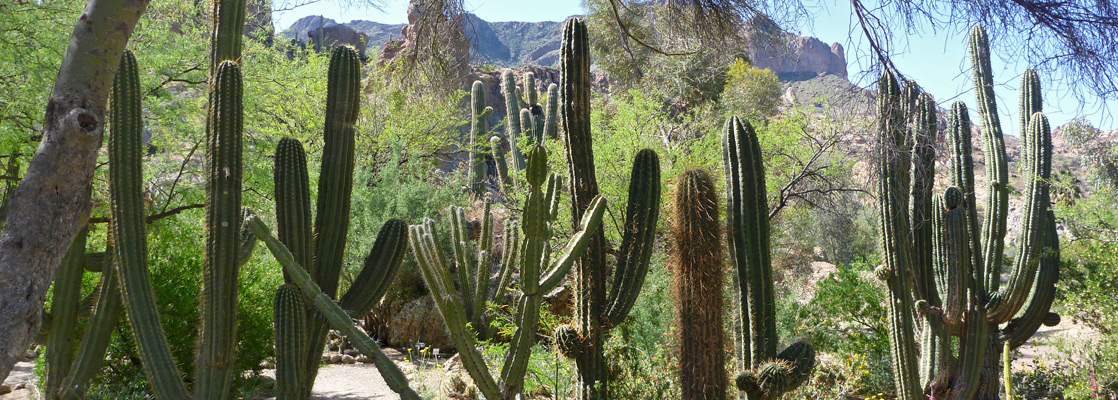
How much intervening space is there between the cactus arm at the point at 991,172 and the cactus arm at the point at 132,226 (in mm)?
9152

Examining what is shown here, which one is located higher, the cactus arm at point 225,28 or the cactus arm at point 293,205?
the cactus arm at point 225,28

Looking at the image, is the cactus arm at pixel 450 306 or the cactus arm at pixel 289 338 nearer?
the cactus arm at pixel 450 306

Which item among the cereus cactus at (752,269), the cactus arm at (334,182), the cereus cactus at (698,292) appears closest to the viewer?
the cactus arm at (334,182)

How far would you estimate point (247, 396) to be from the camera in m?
7.02

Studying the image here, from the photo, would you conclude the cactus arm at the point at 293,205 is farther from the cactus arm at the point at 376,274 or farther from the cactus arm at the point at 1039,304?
the cactus arm at the point at 1039,304

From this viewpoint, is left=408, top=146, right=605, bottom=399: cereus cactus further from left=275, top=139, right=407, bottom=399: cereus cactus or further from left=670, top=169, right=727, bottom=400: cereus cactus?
left=670, top=169, right=727, bottom=400: cereus cactus

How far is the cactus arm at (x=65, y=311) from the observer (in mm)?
5090

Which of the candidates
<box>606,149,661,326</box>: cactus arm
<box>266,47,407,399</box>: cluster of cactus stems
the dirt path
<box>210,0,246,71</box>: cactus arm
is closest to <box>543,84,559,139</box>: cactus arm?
the dirt path

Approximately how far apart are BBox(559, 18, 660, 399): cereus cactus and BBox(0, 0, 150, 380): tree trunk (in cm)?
282

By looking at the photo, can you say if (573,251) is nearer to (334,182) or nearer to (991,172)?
(334,182)

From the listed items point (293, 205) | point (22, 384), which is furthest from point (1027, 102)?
point (22, 384)

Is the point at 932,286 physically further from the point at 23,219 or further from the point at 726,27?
the point at 23,219

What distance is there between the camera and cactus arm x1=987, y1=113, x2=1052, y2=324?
30.1 feet

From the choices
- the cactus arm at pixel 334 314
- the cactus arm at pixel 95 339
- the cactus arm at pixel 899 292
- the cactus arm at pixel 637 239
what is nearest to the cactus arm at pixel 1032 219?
the cactus arm at pixel 899 292
